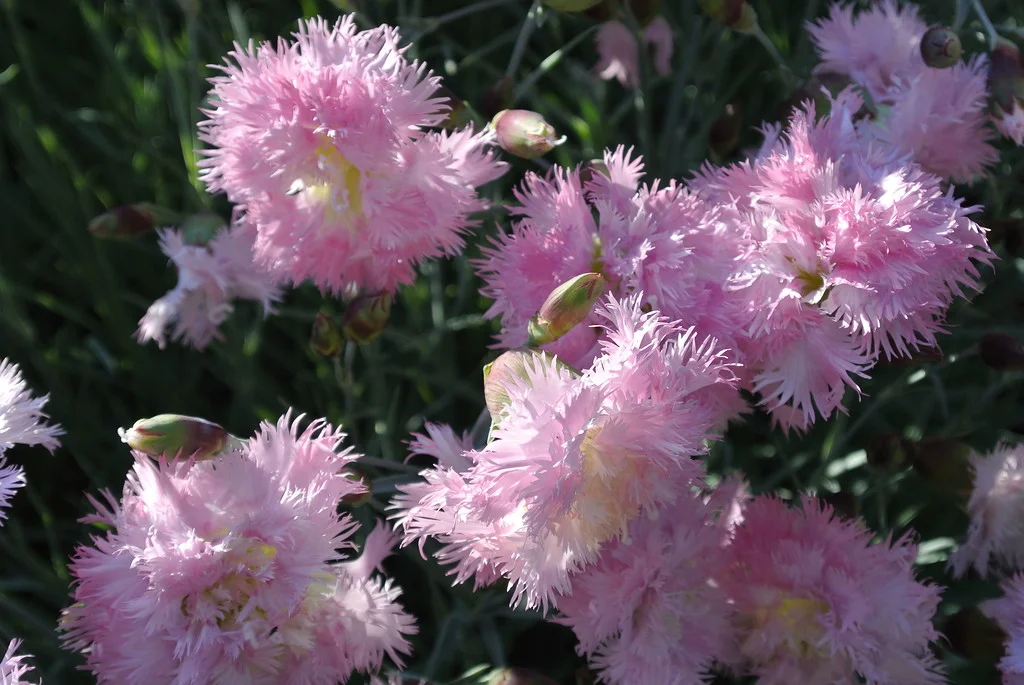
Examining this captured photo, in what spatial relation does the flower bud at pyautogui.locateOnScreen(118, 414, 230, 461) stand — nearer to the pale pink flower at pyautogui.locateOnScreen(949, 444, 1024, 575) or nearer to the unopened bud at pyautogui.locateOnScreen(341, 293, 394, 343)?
the unopened bud at pyautogui.locateOnScreen(341, 293, 394, 343)

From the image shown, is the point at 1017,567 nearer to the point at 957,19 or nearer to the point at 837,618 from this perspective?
the point at 837,618

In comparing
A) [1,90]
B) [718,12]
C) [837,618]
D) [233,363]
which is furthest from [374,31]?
[1,90]

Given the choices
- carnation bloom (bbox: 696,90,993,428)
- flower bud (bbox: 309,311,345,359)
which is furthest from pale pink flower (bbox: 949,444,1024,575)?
flower bud (bbox: 309,311,345,359)

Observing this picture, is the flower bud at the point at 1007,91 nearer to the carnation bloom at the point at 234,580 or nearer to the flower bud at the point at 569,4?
the flower bud at the point at 569,4

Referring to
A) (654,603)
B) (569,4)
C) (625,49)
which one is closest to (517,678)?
(654,603)

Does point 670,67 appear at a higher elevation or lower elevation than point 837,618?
higher

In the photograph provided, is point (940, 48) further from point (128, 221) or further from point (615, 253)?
point (128, 221)
